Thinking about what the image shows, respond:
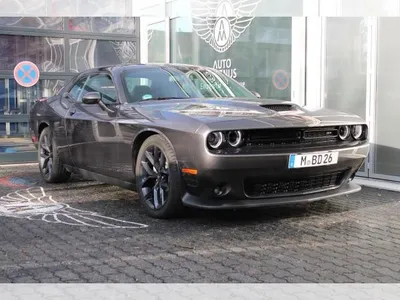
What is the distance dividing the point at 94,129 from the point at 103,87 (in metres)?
0.55

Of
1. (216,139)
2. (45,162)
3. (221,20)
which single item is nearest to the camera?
(216,139)

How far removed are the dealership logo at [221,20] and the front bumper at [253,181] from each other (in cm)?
561

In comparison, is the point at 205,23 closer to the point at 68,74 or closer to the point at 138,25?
the point at 138,25

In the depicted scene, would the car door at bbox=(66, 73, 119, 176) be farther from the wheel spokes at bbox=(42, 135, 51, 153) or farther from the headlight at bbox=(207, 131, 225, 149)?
the headlight at bbox=(207, 131, 225, 149)

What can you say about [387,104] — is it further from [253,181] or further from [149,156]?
[149,156]

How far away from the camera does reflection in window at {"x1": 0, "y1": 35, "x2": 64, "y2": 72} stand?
33.2ft

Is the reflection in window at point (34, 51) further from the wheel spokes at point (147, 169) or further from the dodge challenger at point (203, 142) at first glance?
the wheel spokes at point (147, 169)

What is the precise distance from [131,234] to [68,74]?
6.69 metres

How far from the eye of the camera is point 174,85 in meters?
5.95

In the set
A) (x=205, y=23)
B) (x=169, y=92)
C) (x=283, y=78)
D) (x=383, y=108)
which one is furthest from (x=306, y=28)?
(x=169, y=92)

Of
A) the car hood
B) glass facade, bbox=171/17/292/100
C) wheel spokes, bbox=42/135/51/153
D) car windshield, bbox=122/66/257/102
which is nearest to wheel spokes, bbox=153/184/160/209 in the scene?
the car hood

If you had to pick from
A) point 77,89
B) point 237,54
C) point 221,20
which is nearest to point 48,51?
point 221,20

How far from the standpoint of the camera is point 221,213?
5480 millimetres

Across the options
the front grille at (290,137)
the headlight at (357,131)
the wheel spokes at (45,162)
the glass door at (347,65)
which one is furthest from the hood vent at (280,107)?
the wheel spokes at (45,162)
